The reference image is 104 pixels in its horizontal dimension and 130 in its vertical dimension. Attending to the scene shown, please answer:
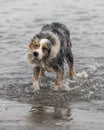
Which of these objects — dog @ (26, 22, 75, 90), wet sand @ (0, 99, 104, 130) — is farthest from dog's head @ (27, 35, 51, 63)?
wet sand @ (0, 99, 104, 130)


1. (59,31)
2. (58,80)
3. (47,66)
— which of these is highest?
(59,31)

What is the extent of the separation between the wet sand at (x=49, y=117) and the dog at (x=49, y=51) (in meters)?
1.02

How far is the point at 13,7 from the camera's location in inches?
768

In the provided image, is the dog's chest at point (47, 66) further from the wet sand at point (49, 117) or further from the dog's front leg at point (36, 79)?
the wet sand at point (49, 117)

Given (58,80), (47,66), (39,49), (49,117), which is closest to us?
(49,117)

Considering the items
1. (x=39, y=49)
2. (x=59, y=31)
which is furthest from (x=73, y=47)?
(x=39, y=49)

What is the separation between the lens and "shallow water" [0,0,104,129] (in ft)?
28.5

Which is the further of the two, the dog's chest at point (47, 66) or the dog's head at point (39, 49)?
A: the dog's chest at point (47, 66)

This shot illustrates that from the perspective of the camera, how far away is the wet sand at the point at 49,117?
21.3ft

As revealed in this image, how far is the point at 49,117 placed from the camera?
7.04 metres

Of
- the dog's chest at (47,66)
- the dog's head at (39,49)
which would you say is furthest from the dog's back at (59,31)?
the dog's head at (39,49)

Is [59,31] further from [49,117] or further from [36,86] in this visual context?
[49,117]

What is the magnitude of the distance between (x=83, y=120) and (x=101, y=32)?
7780mm

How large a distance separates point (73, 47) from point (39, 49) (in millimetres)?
4558
